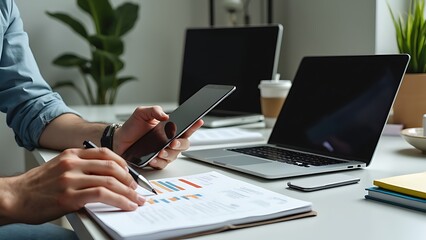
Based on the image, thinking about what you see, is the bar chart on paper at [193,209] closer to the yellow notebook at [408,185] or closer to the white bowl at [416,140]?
the yellow notebook at [408,185]

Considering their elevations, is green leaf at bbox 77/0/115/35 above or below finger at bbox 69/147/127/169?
above

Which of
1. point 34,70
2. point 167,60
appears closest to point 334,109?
point 34,70

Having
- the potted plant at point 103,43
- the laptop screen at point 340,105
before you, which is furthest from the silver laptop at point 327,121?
the potted plant at point 103,43

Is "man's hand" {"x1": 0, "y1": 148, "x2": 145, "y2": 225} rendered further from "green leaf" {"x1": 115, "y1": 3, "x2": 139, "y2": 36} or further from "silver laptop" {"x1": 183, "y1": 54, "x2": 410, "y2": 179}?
"green leaf" {"x1": 115, "y1": 3, "x2": 139, "y2": 36}

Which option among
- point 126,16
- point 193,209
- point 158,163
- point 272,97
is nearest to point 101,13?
point 126,16

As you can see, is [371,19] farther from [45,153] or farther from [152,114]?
[45,153]

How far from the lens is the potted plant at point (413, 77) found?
4.18ft

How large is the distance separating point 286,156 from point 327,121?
0.12 m

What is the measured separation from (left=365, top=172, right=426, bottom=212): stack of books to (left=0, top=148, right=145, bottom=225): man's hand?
0.32m

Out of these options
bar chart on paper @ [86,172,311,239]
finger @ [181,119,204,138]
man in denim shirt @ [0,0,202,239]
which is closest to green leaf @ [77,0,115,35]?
man in denim shirt @ [0,0,202,239]

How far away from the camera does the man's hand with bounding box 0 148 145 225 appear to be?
0.66 metres

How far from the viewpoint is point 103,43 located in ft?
7.55

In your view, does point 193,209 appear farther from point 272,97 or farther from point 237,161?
point 272,97

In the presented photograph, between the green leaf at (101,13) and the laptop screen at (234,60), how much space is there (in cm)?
59
